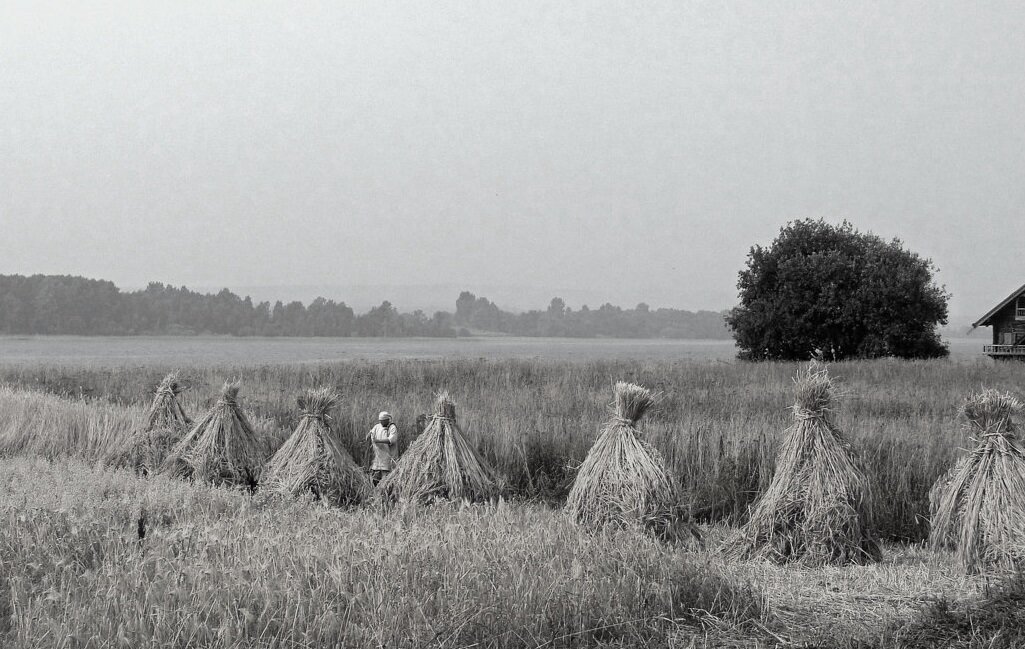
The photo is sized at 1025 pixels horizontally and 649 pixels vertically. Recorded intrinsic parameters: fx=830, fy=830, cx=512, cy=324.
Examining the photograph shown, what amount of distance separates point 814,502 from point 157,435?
32.9 feet

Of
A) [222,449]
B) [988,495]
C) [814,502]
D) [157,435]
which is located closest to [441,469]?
[222,449]

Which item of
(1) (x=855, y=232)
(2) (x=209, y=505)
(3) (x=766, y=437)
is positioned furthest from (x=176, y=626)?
(1) (x=855, y=232)

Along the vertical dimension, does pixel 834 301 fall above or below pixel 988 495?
above

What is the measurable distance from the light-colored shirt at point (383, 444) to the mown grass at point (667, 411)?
1.68 m

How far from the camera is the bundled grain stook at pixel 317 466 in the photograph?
34.3 ft

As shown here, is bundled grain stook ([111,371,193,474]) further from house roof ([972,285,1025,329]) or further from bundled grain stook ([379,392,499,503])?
house roof ([972,285,1025,329])

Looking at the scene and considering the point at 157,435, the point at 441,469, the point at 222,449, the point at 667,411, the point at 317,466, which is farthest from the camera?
the point at 667,411

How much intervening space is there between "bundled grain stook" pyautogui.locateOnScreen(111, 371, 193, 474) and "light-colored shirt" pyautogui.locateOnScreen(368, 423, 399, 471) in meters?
3.98

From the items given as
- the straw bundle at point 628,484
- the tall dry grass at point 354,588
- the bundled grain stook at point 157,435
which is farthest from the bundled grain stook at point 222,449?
the straw bundle at point 628,484

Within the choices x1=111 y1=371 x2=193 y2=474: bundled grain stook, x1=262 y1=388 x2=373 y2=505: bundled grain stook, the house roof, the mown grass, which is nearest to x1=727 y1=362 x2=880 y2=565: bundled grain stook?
the mown grass

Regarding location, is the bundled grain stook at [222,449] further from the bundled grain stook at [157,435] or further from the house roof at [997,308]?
the house roof at [997,308]

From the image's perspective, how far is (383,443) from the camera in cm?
1076

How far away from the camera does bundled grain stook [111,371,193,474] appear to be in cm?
1281

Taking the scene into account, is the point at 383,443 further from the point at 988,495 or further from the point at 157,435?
the point at 988,495
